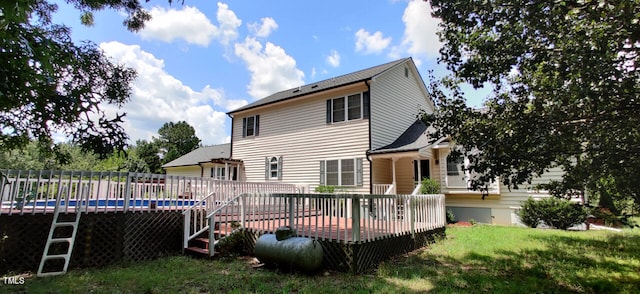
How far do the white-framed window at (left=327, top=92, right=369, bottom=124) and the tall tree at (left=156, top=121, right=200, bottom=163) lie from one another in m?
40.0

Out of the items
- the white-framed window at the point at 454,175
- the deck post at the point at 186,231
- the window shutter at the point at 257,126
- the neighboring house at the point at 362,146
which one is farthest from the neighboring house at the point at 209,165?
the white-framed window at the point at 454,175

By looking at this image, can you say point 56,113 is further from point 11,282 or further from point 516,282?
point 516,282

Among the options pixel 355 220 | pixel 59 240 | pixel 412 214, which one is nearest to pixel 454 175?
pixel 412 214

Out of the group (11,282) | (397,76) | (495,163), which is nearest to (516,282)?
(495,163)

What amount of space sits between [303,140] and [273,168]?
2.45 metres

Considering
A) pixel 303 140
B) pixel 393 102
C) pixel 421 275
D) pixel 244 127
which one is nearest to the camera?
pixel 421 275

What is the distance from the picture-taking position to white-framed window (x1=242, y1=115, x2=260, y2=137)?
17630mm

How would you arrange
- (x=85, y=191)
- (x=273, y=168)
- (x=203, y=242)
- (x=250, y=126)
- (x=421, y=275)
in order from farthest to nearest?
(x=250, y=126) < (x=273, y=168) < (x=203, y=242) < (x=85, y=191) < (x=421, y=275)

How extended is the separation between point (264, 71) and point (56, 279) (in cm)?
1564

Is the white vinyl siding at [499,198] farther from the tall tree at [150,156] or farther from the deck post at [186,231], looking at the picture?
the tall tree at [150,156]

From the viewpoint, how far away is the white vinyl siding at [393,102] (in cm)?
1373

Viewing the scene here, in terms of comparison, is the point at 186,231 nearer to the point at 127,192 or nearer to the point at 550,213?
the point at 127,192

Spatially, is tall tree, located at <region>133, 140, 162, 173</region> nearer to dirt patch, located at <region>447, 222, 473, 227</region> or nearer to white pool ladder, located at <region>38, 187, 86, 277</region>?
white pool ladder, located at <region>38, 187, 86, 277</region>

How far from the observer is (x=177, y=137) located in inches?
1935
